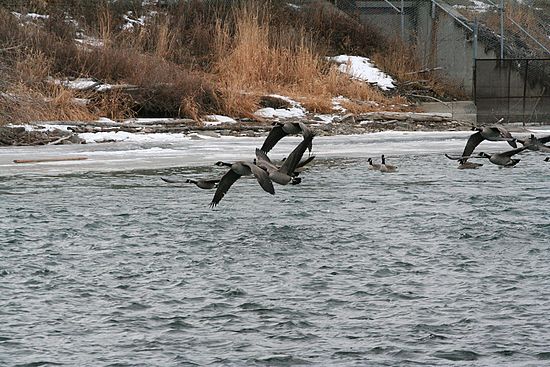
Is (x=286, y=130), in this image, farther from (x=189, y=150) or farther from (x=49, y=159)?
(x=189, y=150)

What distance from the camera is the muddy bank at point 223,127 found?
67.2 ft

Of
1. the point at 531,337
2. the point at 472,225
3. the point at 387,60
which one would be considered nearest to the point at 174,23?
the point at 387,60

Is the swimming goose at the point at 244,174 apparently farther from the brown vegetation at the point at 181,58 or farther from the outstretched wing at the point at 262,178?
the brown vegetation at the point at 181,58

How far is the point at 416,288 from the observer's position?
33.7ft

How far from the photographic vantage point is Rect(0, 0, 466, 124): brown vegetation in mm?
23500

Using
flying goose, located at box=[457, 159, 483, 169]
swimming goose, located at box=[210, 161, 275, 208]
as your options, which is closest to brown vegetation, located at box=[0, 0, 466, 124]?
flying goose, located at box=[457, 159, 483, 169]

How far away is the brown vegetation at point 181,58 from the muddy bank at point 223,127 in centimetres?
36

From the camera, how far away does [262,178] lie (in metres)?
10.9

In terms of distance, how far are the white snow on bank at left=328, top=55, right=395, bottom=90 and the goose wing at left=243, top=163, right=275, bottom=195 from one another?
701 inches

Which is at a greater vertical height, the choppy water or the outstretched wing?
the outstretched wing

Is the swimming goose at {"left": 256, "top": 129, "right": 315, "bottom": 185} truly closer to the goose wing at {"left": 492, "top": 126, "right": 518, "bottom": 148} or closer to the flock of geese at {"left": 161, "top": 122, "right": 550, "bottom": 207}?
the flock of geese at {"left": 161, "top": 122, "right": 550, "bottom": 207}

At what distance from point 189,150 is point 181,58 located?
338 inches

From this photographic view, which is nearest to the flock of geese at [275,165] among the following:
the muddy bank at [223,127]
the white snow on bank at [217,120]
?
the muddy bank at [223,127]

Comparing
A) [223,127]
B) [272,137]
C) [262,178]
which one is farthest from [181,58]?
[262,178]
